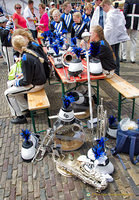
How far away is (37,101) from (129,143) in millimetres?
1733

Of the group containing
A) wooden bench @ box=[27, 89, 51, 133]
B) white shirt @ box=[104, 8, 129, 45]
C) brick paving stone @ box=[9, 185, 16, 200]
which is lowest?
brick paving stone @ box=[9, 185, 16, 200]

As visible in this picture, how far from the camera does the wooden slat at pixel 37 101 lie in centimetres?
324

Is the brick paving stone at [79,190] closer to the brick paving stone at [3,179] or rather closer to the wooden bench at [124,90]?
the brick paving stone at [3,179]

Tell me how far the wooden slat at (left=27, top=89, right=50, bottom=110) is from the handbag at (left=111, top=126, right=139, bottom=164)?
1324 millimetres

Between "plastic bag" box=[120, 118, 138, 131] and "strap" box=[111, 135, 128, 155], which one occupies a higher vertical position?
"plastic bag" box=[120, 118, 138, 131]

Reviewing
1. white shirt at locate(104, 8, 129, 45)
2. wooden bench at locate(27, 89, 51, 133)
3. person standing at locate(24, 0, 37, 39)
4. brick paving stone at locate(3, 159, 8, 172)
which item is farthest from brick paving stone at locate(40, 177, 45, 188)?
person standing at locate(24, 0, 37, 39)

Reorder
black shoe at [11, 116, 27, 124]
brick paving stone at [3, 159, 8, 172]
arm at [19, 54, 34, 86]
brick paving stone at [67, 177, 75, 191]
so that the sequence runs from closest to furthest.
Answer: brick paving stone at [67, 177, 75, 191], brick paving stone at [3, 159, 8, 172], arm at [19, 54, 34, 86], black shoe at [11, 116, 27, 124]

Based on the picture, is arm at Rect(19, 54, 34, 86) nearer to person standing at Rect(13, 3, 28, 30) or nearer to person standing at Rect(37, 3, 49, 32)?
person standing at Rect(13, 3, 28, 30)

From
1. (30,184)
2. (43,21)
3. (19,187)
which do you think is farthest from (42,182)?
(43,21)

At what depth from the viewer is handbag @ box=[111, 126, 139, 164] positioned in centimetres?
269

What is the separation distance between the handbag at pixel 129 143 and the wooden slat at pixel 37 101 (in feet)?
4.34

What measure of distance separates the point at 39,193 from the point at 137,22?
568 cm

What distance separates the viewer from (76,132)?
3.14m

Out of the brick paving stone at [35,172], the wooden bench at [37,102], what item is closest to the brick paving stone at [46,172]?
the brick paving stone at [35,172]
